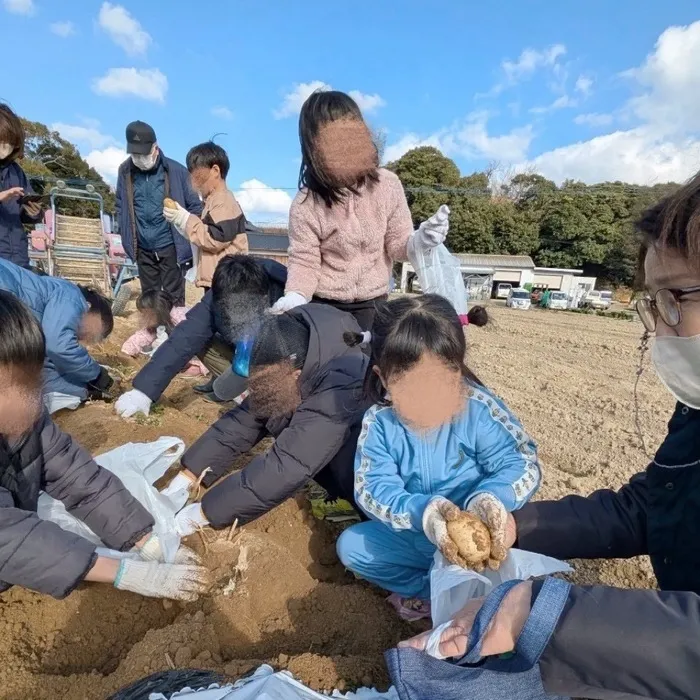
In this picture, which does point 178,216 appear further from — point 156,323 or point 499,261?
point 499,261

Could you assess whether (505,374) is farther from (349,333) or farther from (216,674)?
(216,674)

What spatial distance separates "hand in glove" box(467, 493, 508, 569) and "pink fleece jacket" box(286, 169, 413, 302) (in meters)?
1.39

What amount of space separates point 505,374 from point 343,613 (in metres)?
4.75

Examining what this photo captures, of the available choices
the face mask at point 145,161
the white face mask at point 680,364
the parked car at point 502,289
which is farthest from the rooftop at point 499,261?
the white face mask at point 680,364

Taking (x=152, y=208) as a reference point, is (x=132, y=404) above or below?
below

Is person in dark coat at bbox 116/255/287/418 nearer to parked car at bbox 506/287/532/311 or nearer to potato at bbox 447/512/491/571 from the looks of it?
potato at bbox 447/512/491/571

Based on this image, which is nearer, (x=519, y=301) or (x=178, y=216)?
(x=178, y=216)

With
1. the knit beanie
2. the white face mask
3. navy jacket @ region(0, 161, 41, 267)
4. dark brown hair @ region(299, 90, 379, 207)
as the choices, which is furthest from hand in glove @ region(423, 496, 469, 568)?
navy jacket @ region(0, 161, 41, 267)

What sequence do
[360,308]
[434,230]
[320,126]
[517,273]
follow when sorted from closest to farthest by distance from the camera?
1. [320,126]
2. [434,230]
3. [360,308]
4. [517,273]

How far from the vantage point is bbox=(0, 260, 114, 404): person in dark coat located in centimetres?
299

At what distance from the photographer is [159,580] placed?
1.74 meters

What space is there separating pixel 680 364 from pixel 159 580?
1.63 meters

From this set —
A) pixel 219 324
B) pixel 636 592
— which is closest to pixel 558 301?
pixel 219 324

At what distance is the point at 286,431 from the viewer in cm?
195
